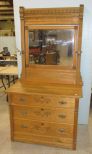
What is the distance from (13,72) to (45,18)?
170cm

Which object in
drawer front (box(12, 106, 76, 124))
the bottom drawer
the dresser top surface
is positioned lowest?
the bottom drawer

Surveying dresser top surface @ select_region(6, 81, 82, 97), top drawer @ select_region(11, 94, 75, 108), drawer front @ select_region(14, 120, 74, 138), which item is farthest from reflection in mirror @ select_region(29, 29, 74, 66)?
drawer front @ select_region(14, 120, 74, 138)

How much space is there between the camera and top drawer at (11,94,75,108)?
2.07 meters

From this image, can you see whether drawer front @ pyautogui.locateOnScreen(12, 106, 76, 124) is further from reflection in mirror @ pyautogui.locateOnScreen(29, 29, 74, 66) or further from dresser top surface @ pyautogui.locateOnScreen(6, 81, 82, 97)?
reflection in mirror @ pyautogui.locateOnScreen(29, 29, 74, 66)

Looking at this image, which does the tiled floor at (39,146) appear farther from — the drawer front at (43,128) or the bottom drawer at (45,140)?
the drawer front at (43,128)

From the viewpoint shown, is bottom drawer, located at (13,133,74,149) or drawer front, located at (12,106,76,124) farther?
bottom drawer, located at (13,133,74,149)

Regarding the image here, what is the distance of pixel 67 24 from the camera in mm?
2264

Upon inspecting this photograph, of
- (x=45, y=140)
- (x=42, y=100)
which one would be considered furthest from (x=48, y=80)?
(x=45, y=140)

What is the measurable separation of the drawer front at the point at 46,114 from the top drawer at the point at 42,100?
0.22 feet

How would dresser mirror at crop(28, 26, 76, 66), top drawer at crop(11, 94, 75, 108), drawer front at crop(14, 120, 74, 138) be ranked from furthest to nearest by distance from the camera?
dresser mirror at crop(28, 26, 76, 66) → drawer front at crop(14, 120, 74, 138) → top drawer at crop(11, 94, 75, 108)

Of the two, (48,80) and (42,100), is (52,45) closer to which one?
(48,80)

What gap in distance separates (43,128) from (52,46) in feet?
3.65

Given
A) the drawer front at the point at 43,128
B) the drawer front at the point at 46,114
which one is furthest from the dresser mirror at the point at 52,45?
the drawer front at the point at 43,128

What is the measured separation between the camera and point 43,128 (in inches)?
88.4
